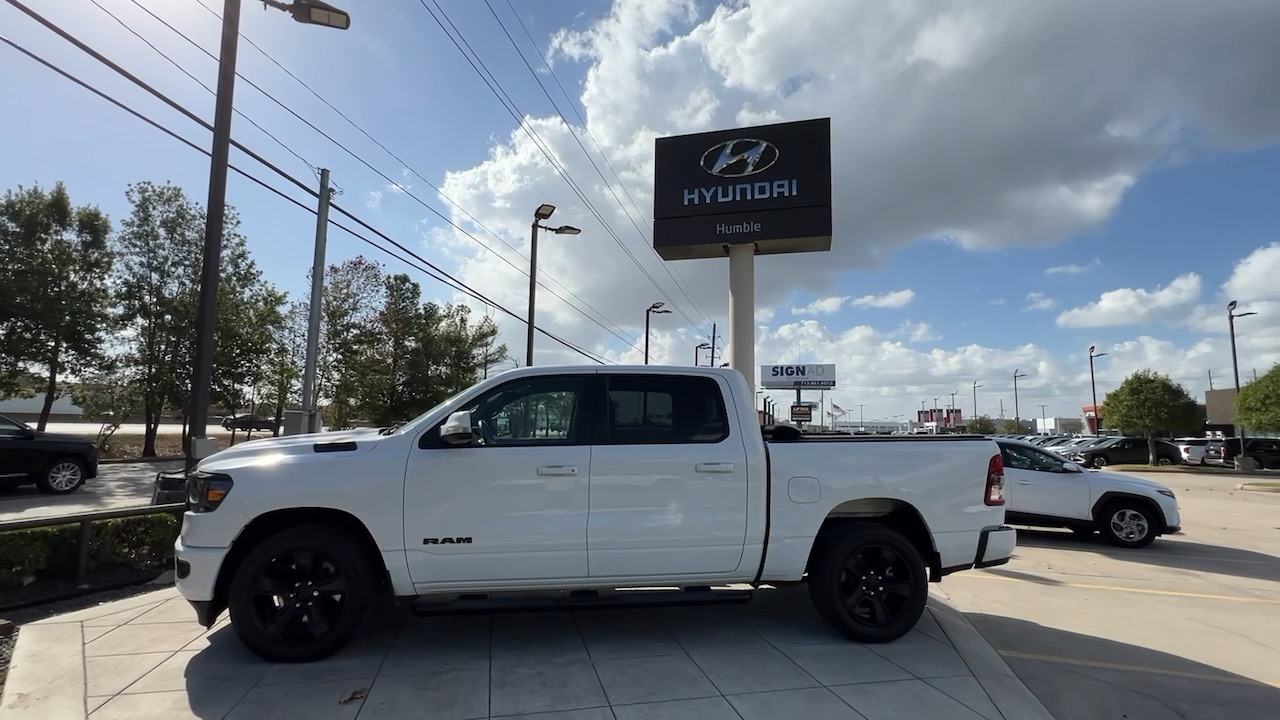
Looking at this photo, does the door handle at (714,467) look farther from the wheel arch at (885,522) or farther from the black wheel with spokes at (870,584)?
the black wheel with spokes at (870,584)

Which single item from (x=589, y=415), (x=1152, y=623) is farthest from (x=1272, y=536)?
(x=589, y=415)

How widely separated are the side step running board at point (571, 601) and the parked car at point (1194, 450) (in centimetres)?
3667

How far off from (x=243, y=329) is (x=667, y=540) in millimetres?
25333

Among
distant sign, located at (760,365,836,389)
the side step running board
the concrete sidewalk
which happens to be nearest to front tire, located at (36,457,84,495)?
the concrete sidewalk

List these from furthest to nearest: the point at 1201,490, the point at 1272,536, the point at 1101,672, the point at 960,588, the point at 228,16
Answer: the point at 1201,490 → the point at 1272,536 → the point at 228,16 → the point at 960,588 → the point at 1101,672

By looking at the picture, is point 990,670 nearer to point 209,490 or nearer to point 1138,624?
point 1138,624

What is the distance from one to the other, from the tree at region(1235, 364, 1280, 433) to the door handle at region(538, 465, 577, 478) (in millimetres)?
33993

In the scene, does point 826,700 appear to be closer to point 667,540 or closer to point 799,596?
point 667,540

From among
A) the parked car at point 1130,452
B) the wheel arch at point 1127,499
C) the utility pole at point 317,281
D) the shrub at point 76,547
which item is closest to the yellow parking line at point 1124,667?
the wheel arch at point 1127,499

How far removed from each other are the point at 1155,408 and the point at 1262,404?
5.83 metres

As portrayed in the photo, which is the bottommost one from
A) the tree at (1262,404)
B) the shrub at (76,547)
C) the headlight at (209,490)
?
the shrub at (76,547)

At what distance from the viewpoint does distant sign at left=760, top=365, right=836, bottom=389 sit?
3984 centimetres

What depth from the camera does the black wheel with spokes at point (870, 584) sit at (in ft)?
15.1

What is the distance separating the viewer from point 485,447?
4.30 metres
